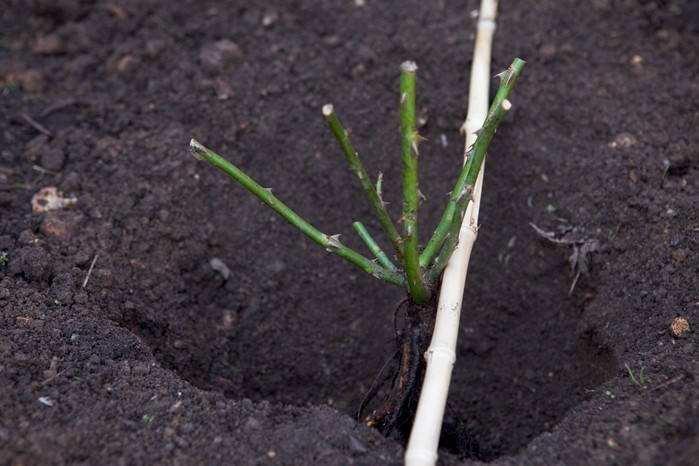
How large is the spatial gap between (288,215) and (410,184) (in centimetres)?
30

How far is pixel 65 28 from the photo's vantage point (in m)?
2.56

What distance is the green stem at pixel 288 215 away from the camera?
60.6 inches

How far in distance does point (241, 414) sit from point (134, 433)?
0.77 ft

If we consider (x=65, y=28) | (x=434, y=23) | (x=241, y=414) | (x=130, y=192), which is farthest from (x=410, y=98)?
(x=65, y=28)

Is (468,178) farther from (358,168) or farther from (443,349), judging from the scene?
(443,349)

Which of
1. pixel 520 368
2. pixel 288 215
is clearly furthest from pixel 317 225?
pixel 520 368

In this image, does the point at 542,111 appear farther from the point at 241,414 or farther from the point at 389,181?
the point at 241,414

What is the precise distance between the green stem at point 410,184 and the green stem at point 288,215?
62mm

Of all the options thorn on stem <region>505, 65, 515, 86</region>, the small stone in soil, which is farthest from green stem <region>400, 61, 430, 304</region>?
the small stone in soil

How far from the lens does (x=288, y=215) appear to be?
162 cm

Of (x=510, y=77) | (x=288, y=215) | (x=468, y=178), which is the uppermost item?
(x=510, y=77)

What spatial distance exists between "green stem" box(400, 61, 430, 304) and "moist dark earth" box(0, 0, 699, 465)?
344 millimetres

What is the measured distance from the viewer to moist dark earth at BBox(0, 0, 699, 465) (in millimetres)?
1563

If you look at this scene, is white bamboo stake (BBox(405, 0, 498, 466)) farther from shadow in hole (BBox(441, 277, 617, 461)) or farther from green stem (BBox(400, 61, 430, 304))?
shadow in hole (BBox(441, 277, 617, 461))
